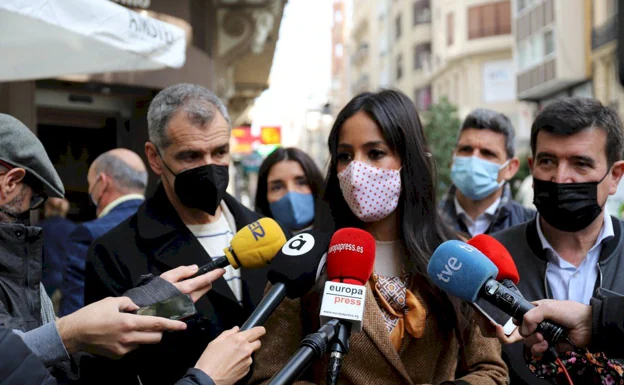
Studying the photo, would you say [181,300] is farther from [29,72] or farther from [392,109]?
[29,72]

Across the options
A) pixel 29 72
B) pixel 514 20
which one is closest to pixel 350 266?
pixel 29 72

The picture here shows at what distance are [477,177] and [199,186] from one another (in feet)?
8.57

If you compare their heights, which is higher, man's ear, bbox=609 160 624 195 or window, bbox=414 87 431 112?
window, bbox=414 87 431 112

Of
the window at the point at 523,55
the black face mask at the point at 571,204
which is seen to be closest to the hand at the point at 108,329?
the black face mask at the point at 571,204

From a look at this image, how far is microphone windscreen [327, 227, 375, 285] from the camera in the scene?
89.1 inches

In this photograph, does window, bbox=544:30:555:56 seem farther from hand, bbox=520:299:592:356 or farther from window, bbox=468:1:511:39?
hand, bbox=520:299:592:356

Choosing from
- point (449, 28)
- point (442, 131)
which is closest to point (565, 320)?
point (442, 131)

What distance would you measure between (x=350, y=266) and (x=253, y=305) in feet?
3.84

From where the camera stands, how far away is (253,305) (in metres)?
3.35

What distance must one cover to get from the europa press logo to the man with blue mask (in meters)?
2.96

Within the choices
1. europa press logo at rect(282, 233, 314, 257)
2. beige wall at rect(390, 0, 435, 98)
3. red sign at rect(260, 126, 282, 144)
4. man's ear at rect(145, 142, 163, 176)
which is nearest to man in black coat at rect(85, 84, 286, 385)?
man's ear at rect(145, 142, 163, 176)

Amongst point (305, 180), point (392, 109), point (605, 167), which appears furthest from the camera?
point (305, 180)

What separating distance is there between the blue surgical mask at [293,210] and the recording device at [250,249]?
2979mm

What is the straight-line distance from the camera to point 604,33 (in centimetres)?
2859
